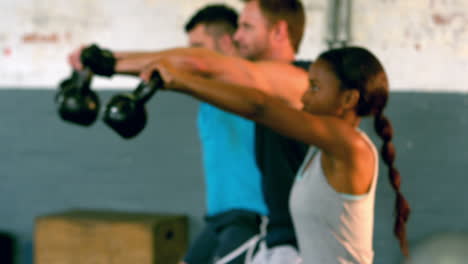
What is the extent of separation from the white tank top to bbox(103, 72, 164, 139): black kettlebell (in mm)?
445

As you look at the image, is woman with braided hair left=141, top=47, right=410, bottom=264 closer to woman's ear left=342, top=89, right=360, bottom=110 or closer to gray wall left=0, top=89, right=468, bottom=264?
woman's ear left=342, top=89, right=360, bottom=110

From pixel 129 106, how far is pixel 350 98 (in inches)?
21.6

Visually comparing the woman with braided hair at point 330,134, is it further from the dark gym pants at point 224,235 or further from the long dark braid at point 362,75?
the dark gym pants at point 224,235

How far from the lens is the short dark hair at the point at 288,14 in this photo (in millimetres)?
2115

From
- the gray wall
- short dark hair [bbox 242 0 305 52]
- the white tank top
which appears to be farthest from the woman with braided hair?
the gray wall

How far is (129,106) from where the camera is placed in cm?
129

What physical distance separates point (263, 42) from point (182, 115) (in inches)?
70.5

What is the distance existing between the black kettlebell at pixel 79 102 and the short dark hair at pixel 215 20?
3.91 feet

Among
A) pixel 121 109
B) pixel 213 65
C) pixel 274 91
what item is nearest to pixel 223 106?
pixel 121 109

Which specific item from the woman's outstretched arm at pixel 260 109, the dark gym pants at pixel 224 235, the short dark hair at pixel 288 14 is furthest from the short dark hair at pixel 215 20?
the woman's outstretched arm at pixel 260 109

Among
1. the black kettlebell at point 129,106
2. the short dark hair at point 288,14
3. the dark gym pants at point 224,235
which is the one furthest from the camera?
the short dark hair at point 288,14

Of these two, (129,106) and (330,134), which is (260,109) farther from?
(129,106)

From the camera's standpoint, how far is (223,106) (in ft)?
4.34

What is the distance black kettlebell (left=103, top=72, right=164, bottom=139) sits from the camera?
1290mm
